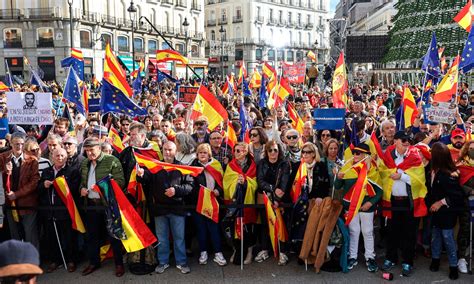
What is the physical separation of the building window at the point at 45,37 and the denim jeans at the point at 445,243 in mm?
43582

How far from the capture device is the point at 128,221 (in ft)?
18.8

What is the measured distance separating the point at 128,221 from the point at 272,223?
1755 mm

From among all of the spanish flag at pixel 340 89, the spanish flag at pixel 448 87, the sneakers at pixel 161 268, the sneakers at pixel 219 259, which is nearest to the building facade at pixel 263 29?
the spanish flag at pixel 340 89

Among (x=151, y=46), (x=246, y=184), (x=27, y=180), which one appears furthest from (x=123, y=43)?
(x=246, y=184)

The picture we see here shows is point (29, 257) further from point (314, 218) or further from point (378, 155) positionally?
point (378, 155)

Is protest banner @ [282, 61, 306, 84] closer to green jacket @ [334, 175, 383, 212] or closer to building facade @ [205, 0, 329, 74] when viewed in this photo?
green jacket @ [334, 175, 383, 212]

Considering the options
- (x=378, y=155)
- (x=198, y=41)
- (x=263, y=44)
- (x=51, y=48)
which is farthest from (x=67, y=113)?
(x=263, y=44)

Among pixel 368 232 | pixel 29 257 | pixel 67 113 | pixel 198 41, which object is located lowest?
pixel 368 232

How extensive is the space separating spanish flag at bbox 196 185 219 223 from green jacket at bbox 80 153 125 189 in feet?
3.18

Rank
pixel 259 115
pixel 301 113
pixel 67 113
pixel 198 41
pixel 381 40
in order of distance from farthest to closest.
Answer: pixel 198 41 < pixel 381 40 < pixel 301 113 < pixel 259 115 < pixel 67 113

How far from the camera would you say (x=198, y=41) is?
62.2m

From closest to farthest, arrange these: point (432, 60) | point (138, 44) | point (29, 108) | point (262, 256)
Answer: point (262, 256)
point (29, 108)
point (432, 60)
point (138, 44)

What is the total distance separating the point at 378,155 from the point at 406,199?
0.68 m

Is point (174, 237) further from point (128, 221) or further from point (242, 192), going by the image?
point (242, 192)
